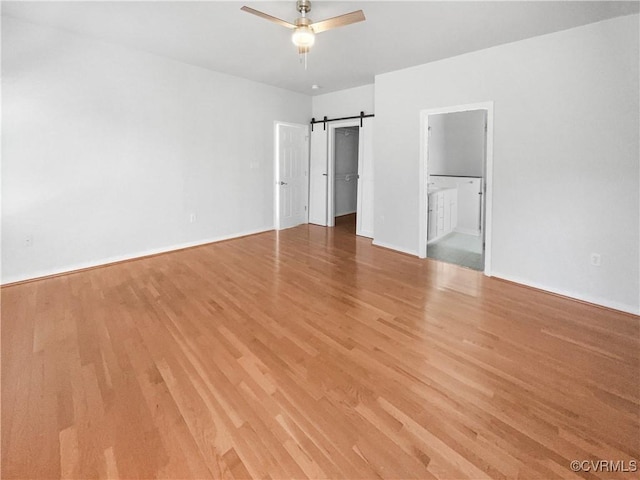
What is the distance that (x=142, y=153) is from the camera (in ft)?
14.5

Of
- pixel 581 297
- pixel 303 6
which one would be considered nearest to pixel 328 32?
pixel 303 6

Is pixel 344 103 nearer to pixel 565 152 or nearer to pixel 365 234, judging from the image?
pixel 365 234

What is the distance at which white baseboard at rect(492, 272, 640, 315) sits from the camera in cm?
302

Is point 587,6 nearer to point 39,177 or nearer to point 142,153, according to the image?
point 142,153

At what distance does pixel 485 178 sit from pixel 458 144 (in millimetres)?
3203

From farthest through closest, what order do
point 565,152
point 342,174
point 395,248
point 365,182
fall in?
point 342,174
point 365,182
point 395,248
point 565,152

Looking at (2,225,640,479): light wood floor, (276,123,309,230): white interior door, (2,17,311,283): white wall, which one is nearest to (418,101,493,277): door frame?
(2,225,640,479): light wood floor

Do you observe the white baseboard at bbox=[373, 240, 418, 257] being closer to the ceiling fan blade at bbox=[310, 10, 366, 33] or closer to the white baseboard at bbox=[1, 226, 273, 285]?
the white baseboard at bbox=[1, 226, 273, 285]

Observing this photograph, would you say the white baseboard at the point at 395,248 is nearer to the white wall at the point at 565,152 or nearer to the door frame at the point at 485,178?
the door frame at the point at 485,178

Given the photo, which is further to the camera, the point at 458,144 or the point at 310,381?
the point at 458,144

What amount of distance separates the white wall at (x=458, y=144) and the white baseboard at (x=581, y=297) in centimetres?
330

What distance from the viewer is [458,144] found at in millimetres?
6754

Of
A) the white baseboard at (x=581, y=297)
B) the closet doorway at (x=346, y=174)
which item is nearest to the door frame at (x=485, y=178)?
the white baseboard at (x=581, y=297)

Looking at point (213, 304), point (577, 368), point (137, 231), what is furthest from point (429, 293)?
point (137, 231)
